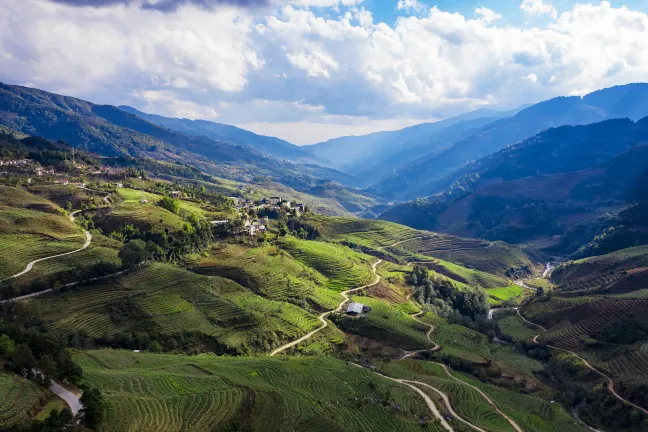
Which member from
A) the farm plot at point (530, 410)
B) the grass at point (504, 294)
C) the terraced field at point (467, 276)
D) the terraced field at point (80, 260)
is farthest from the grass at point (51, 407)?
the terraced field at point (467, 276)

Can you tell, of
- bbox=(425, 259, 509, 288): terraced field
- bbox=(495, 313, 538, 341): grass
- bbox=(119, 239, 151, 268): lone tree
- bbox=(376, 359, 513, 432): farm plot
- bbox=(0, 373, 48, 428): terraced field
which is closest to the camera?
bbox=(0, 373, 48, 428): terraced field

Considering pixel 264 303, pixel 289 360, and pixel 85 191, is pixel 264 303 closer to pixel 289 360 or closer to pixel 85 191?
pixel 289 360

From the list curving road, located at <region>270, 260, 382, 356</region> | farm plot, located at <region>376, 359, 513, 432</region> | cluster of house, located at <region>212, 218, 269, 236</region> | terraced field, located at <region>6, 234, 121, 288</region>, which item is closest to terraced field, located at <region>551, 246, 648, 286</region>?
curving road, located at <region>270, 260, 382, 356</region>

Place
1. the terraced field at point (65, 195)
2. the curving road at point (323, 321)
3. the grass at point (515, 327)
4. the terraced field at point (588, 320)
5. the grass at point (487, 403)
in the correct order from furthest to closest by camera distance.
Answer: the terraced field at point (65, 195)
the grass at point (515, 327)
the terraced field at point (588, 320)
the curving road at point (323, 321)
the grass at point (487, 403)

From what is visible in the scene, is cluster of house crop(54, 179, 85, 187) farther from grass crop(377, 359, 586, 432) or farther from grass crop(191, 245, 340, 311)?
grass crop(377, 359, 586, 432)

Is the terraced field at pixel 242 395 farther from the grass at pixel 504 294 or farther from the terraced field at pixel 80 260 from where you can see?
the grass at pixel 504 294

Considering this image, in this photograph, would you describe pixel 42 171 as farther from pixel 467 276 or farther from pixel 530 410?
pixel 530 410
